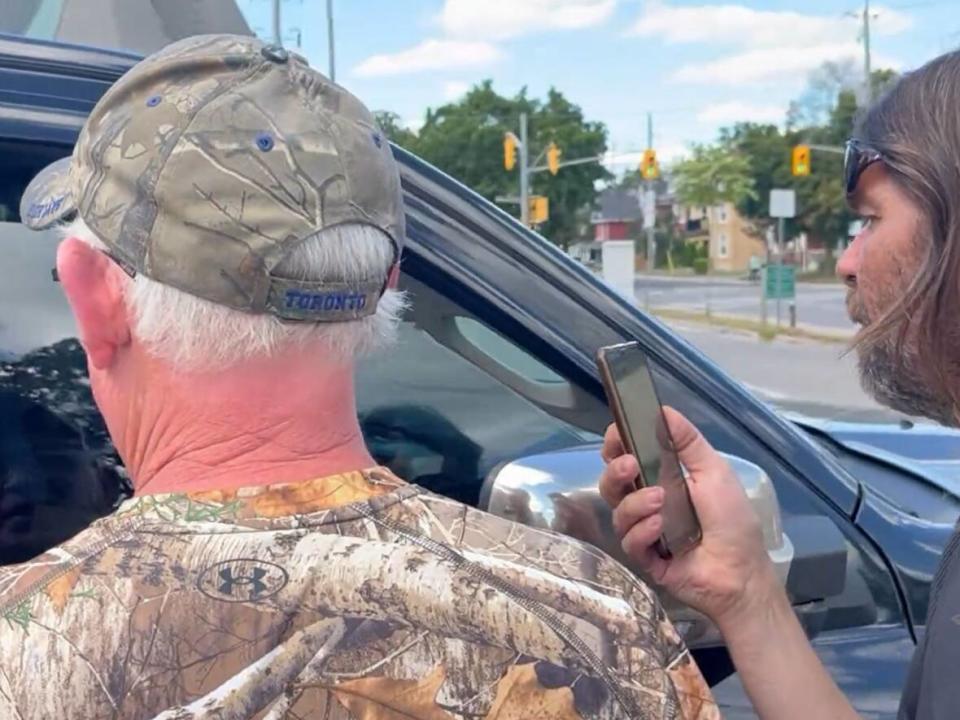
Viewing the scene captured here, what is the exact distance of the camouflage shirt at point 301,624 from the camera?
1.06m

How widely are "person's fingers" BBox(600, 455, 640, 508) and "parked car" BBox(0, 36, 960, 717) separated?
4cm

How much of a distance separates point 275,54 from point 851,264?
0.80 meters

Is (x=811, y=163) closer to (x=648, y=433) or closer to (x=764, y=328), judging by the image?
(x=764, y=328)

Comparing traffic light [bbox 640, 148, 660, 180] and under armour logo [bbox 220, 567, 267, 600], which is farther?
traffic light [bbox 640, 148, 660, 180]

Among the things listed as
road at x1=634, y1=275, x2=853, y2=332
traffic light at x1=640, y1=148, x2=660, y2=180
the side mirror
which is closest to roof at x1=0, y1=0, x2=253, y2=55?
the side mirror

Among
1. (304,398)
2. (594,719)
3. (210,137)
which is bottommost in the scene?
(594,719)

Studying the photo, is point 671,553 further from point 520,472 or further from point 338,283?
point 338,283

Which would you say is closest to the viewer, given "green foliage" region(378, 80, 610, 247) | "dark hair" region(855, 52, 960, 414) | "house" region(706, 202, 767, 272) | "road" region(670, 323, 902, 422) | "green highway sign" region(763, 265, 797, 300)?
"dark hair" region(855, 52, 960, 414)

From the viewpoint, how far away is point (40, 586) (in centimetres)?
108

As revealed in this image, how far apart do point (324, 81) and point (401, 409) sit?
0.80 metres

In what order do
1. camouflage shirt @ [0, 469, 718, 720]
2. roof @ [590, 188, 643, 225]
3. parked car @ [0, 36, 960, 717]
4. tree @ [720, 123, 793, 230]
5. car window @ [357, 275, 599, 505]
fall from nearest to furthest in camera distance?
camouflage shirt @ [0, 469, 718, 720]
parked car @ [0, 36, 960, 717]
car window @ [357, 275, 599, 505]
roof @ [590, 188, 643, 225]
tree @ [720, 123, 793, 230]

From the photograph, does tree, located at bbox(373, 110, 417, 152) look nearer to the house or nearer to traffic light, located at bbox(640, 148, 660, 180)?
traffic light, located at bbox(640, 148, 660, 180)

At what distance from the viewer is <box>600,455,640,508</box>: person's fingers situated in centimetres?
151

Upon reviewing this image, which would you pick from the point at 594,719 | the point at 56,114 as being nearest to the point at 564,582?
the point at 594,719
